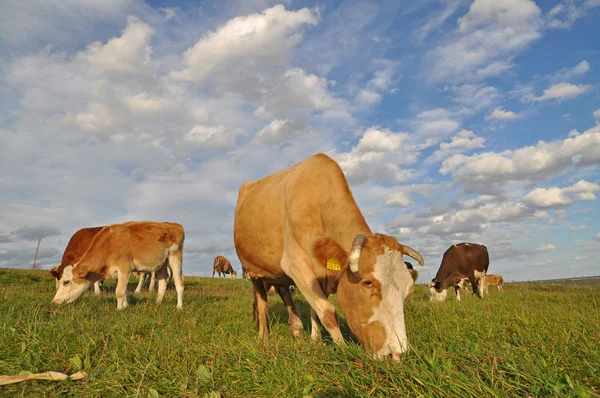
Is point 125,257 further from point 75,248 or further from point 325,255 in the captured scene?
point 325,255

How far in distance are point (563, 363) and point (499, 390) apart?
3.33ft

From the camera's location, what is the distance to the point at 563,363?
320 cm

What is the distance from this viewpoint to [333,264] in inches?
196

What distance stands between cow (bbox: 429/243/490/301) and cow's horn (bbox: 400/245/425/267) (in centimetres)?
1316

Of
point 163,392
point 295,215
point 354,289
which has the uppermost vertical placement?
point 295,215

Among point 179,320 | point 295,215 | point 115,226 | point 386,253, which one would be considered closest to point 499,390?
point 386,253

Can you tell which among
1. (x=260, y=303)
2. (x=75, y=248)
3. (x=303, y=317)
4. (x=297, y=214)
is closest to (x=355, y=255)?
(x=297, y=214)

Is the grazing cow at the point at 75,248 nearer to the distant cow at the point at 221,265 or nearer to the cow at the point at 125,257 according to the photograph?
the cow at the point at 125,257

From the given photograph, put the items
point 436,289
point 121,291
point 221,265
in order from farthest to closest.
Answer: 1. point 221,265
2. point 436,289
3. point 121,291

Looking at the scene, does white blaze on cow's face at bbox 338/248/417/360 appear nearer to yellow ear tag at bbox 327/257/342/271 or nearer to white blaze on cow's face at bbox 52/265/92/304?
yellow ear tag at bbox 327/257/342/271

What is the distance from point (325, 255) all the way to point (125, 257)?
28.3 feet

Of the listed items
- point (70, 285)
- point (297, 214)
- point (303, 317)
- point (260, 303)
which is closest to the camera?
point (297, 214)

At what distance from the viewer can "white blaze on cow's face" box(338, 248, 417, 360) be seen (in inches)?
162

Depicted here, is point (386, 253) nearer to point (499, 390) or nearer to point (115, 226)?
point (499, 390)
